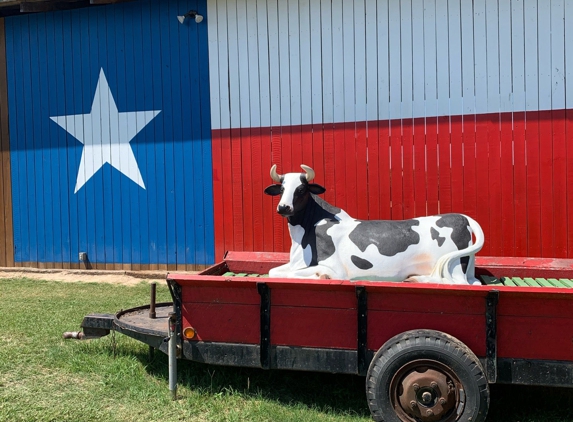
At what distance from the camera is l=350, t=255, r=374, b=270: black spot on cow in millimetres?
4131

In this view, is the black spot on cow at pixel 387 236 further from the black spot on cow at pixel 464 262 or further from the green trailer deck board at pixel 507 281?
the green trailer deck board at pixel 507 281

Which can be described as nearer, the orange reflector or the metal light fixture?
the orange reflector

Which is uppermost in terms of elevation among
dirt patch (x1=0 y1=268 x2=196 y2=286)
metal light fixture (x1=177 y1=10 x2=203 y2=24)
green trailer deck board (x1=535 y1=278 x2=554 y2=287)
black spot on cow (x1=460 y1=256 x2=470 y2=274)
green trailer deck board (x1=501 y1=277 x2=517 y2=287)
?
metal light fixture (x1=177 y1=10 x2=203 y2=24)

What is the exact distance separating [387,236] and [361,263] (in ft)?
0.96

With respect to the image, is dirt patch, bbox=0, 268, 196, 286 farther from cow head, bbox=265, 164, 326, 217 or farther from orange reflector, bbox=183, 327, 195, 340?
orange reflector, bbox=183, 327, 195, 340

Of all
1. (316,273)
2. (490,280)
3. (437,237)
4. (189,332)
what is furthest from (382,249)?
(189,332)

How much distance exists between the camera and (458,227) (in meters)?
4.17

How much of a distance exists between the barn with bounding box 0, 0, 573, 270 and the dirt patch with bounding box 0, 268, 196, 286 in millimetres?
192

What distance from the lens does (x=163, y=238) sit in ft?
28.6

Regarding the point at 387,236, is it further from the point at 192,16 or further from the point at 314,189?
the point at 192,16

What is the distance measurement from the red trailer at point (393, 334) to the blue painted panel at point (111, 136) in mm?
4975

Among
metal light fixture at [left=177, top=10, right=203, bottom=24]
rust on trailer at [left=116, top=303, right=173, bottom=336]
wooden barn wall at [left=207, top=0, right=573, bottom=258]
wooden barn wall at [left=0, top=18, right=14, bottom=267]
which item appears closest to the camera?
rust on trailer at [left=116, top=303, right=173, bottom=336]

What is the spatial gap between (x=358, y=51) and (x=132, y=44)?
368 centimetres

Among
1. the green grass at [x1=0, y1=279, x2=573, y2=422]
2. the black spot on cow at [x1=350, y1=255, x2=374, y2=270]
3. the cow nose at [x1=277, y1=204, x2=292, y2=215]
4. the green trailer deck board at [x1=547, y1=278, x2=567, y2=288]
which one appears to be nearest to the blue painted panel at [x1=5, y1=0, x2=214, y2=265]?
the green grass at [x1=0, y1=279, x2=573, y2=422]
